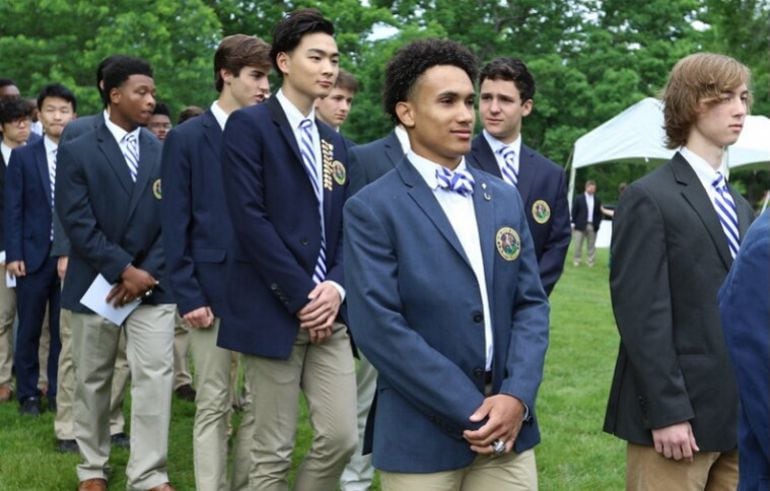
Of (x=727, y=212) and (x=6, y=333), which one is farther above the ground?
(x=727, y=212)

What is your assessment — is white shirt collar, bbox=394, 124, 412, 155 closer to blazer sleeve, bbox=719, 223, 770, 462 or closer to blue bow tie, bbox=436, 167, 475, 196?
blue bow tie, bbox=436, 167, 475, 196

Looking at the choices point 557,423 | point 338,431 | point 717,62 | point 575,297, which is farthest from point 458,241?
point 575,297

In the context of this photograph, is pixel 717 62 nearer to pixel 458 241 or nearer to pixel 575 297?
pixel 458 241

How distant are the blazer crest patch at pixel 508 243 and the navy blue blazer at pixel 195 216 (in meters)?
2.21

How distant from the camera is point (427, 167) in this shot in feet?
13.0

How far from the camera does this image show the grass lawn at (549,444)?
691 centimetres

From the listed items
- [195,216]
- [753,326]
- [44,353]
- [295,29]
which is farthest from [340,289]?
[44,353]

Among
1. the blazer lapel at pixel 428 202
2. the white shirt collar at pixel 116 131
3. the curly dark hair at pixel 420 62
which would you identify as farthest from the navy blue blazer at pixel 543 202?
the blazer lapel at pixel 428 202

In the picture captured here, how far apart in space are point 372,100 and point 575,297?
19351mm

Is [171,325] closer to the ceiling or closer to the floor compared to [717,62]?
closer to the floor

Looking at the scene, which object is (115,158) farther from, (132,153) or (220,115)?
(220,115)

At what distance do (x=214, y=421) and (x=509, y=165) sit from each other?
200cm

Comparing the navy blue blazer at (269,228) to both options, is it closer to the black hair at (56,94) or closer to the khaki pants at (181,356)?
the black hair at (56,94)

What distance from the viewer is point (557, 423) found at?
8750 mm
